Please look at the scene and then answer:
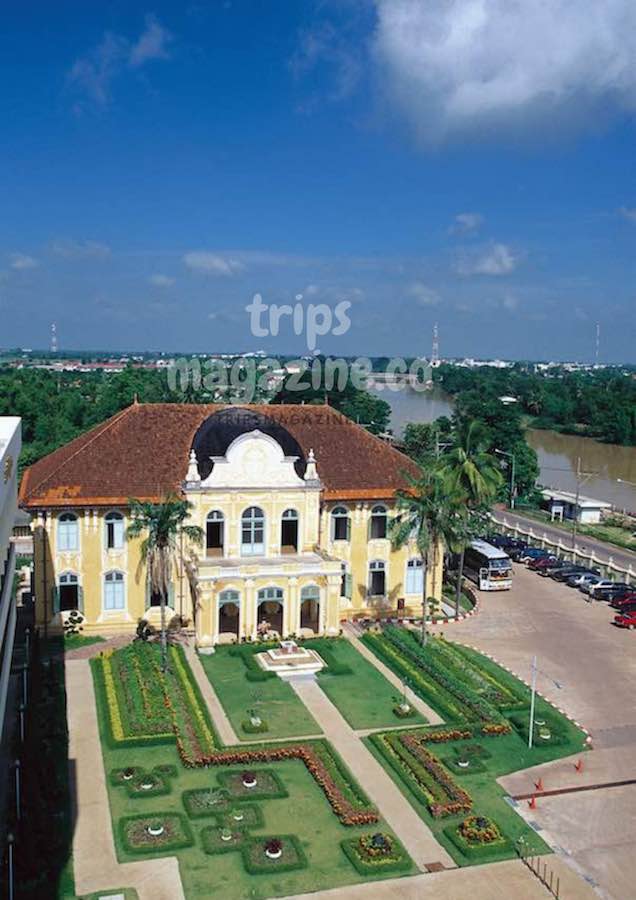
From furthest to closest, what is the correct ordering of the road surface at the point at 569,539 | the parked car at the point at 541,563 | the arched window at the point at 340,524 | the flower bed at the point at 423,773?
the road surface at the point at 569,539
the parked car at the point at 541,563
the arched window at the point at 340,524
the flower bed at the point at 423,773

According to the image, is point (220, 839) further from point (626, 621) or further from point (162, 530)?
point (626, 621)

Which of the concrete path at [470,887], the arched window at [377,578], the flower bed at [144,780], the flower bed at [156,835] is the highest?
the arched window at [377,578]

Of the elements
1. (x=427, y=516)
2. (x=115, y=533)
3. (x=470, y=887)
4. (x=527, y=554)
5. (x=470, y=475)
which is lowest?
(x=470, y=887)

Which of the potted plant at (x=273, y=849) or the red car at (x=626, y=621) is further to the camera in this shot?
the red car at (x=626, y=621)

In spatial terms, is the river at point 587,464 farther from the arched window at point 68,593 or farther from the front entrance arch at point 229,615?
the arched window at point 68,593

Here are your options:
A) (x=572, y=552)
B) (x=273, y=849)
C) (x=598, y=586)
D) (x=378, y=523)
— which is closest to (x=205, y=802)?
(x=273, y=849)

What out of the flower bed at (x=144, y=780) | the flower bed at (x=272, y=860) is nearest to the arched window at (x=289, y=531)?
the flower bed at (x=144, y=780)
